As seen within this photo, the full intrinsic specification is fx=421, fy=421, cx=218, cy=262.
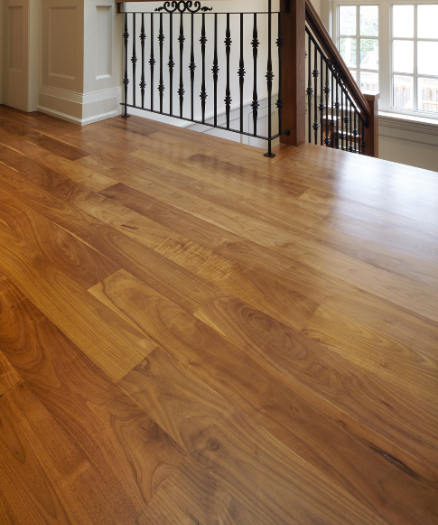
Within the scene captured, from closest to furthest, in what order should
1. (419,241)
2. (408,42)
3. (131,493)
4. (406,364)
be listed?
(131,493), (406,364), (419,241), (408,42)

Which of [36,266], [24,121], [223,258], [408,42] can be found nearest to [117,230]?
[36,266]

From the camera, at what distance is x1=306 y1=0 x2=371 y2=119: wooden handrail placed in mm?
2461

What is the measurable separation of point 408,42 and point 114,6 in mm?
4091

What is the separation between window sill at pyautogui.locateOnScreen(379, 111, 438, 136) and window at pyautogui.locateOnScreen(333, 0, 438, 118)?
0.35 feet

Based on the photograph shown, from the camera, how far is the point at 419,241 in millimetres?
1512

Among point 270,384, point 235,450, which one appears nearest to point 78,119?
point 270,384

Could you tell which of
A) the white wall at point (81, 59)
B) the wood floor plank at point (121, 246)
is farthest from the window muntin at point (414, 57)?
the wood floor plank at point (121, 246)

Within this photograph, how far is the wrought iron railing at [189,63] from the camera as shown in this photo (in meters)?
2.46

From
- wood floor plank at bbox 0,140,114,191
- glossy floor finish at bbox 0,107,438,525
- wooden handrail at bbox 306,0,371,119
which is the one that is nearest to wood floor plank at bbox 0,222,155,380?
glossy floor finish at bbox 0,107,438,525

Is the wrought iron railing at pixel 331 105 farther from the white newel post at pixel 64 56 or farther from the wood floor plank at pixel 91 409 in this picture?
the wood floor plank at pixel 91 409

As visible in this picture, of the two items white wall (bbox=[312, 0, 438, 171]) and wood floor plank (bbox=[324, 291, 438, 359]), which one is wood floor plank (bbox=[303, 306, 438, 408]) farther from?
white wall (bbox=[312, 0, 438, 171])

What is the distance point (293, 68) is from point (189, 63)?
1.81 m

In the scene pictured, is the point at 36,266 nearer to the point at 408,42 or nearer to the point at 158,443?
the point at 158,443

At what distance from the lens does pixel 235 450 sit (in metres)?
0.79
